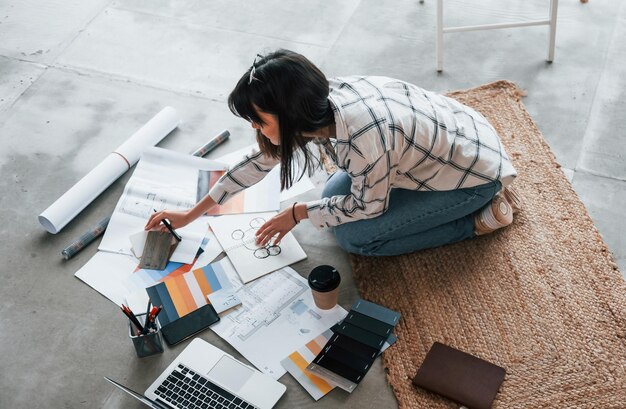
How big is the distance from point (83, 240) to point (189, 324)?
496mm

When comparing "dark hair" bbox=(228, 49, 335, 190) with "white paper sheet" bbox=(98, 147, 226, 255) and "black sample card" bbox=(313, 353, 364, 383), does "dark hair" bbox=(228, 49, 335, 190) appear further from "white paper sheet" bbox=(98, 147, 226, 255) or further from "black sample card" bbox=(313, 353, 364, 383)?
"white paper sheet" bbox=(98, 147, 226, 255)

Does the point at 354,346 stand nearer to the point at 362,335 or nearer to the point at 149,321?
the point at 362,335

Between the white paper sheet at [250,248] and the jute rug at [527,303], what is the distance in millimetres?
225

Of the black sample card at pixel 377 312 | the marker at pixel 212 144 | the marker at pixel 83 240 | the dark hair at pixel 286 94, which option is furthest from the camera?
the marker at pixel 212 144

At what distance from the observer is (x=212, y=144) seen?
8.28 feet

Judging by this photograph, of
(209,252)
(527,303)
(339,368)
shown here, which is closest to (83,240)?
(209,252)

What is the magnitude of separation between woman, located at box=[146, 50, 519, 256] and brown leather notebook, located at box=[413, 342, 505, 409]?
0.39m

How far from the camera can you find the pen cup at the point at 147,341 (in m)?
1.88

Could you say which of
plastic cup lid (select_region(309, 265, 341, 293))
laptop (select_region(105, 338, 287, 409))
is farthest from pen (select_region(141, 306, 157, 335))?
plastic cup lid (select_region(309, 265, 341, 293))

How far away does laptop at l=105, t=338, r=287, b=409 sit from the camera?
177cm

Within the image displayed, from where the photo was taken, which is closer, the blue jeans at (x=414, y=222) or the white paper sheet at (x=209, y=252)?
the blue jeans at (x=414, y=222)

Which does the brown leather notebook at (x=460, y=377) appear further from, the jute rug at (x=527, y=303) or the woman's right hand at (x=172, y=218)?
the woman's right hand at (x=172, y=218)

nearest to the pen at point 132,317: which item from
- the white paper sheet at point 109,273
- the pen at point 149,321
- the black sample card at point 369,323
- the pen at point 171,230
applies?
the pen at point 149,321

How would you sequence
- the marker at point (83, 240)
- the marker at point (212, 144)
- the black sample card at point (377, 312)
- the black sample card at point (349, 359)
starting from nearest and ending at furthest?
1. the black sample card at point (349, 359)
2. the black sample card at point (377, 312)
3. the marker at point (83, 240)
4. the marker at point (212, 144)
